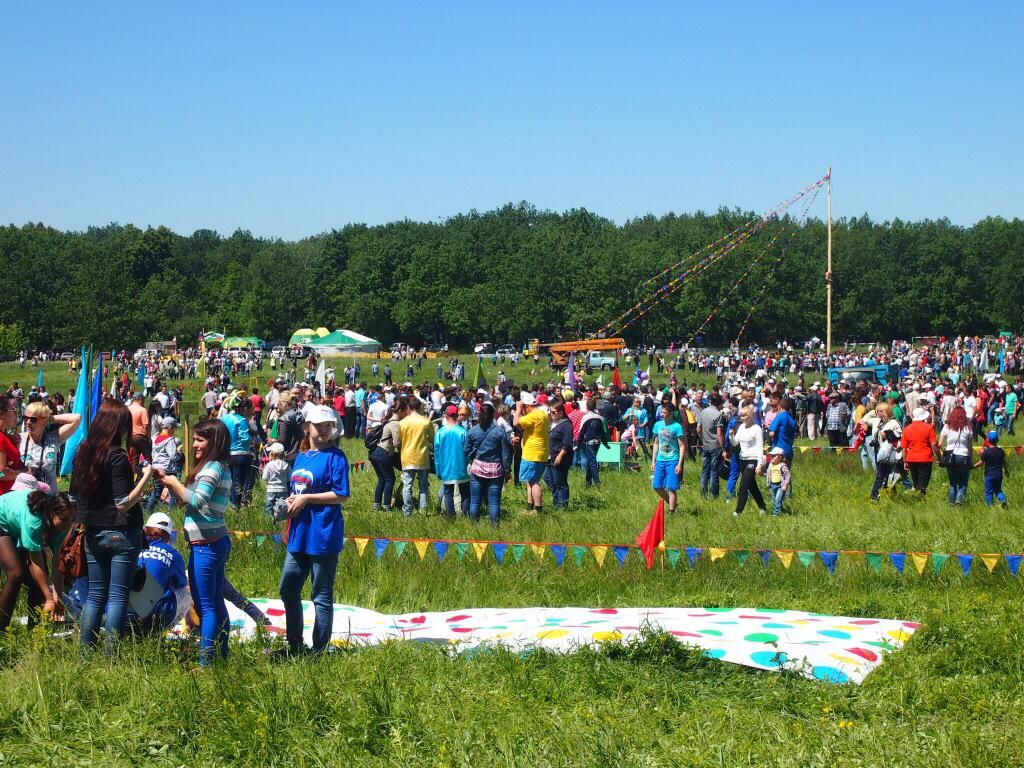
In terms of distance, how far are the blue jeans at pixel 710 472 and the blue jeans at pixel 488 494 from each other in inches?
156

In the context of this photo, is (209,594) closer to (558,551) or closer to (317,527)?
(317,527)

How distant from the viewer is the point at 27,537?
7500 mm

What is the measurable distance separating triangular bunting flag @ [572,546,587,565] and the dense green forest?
78170 millimetres

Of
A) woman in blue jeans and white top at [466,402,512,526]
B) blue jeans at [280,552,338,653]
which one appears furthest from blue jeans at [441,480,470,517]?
blue jeans at [280,552,338,653]

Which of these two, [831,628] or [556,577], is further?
[556,577]

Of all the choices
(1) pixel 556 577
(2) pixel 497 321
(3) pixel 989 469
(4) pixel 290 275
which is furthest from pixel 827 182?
(4) pixel 290 275

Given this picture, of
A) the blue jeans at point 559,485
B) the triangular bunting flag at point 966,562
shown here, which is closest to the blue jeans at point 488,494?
the blue jeans at point 559,485

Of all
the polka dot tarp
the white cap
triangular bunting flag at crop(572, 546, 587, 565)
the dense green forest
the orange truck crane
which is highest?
the dense green forest

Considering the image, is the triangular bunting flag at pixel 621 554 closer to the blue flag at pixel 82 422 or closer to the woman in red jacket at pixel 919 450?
the woman in red jacket at pixel 919 450

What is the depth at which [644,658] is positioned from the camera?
6957 millimetres

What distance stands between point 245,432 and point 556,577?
593 cm

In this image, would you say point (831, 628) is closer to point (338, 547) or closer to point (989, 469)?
point (338, 547)

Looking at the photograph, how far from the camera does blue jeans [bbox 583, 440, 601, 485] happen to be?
56.5 ft

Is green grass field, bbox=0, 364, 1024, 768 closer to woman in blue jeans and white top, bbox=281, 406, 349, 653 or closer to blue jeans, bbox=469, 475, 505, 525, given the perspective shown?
woman in blue jeans and white top, bbox=281, 406, 349, 653
